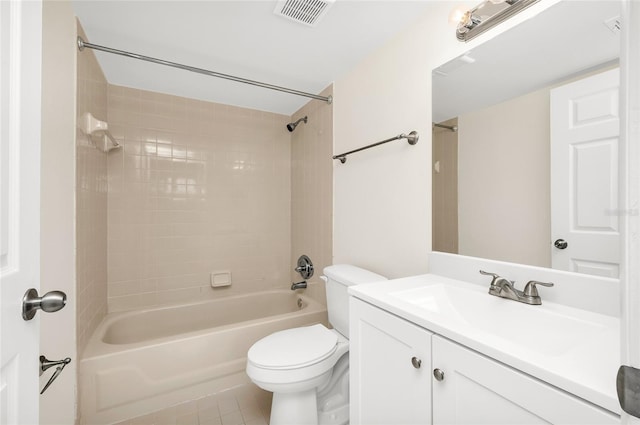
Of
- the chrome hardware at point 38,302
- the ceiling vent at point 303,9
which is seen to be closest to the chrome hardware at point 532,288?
the chrome hardware at point 38,302

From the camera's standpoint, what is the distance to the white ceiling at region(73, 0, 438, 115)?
4.40 feet

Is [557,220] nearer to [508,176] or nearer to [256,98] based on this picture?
[508,176]

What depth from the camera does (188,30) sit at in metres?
1.50

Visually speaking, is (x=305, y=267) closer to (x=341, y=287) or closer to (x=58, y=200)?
(x=341, y=287)

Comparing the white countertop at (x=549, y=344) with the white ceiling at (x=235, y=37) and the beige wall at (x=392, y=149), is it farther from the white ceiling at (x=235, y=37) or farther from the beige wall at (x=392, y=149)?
the white ceiling at (x=235, y=37)

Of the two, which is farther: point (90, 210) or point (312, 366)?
point (90, 210)

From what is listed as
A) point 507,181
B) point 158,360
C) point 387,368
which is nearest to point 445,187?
point 507,181

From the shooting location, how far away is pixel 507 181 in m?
1.09

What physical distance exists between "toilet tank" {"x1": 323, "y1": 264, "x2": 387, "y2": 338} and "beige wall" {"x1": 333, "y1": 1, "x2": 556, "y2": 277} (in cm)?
14

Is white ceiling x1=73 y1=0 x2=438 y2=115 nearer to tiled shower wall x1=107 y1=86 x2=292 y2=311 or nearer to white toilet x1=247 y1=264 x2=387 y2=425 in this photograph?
tiled shower wall x1=107 y1=86 x2=292 y2=311

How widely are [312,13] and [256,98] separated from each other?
117 cm

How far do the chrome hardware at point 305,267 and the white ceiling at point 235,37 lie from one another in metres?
1.42

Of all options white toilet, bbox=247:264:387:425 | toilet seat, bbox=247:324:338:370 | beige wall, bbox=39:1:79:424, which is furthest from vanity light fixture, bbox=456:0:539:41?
beige wall, bbox=39:1:79:424

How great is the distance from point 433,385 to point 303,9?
1595 mm
